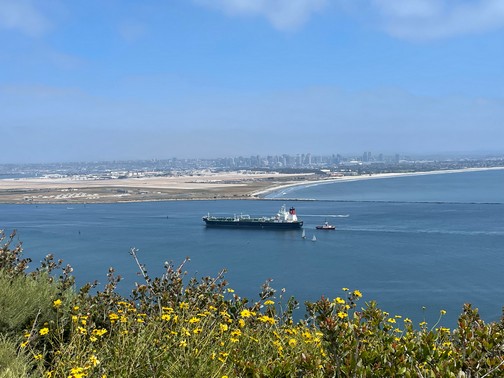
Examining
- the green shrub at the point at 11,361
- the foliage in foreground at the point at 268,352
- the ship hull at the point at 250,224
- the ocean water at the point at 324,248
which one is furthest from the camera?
the ship hull at the point at 250,224

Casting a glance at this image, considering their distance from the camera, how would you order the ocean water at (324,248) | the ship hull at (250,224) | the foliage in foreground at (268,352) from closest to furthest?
the foliage in foreground at (268,352) → the ocean water at (324,248) → the ship hull at (250,224)

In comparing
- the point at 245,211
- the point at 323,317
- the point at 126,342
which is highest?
the point at 323,317

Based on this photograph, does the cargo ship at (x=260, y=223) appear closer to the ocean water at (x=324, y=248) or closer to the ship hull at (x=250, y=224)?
the ship hull at (x=250, y=224)

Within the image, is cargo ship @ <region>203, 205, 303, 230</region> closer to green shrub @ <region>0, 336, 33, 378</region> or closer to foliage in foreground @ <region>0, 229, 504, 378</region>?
foliage in foreground @ <region>0, 229, 504, 378</region>

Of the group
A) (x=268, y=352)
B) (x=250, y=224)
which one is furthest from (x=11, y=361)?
(x=250, y=224)

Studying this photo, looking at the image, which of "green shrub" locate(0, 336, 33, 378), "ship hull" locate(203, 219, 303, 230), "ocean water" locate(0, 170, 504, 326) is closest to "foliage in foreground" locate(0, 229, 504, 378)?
"green shrub" locate(0, 336, 33, 378)

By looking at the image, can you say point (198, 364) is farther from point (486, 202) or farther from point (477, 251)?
point (486, 202)

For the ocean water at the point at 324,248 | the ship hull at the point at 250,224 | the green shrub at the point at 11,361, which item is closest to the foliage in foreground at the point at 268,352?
the green shrub at the point at 11,361

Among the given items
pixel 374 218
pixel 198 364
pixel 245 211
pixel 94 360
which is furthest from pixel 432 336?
pixel 245 211
